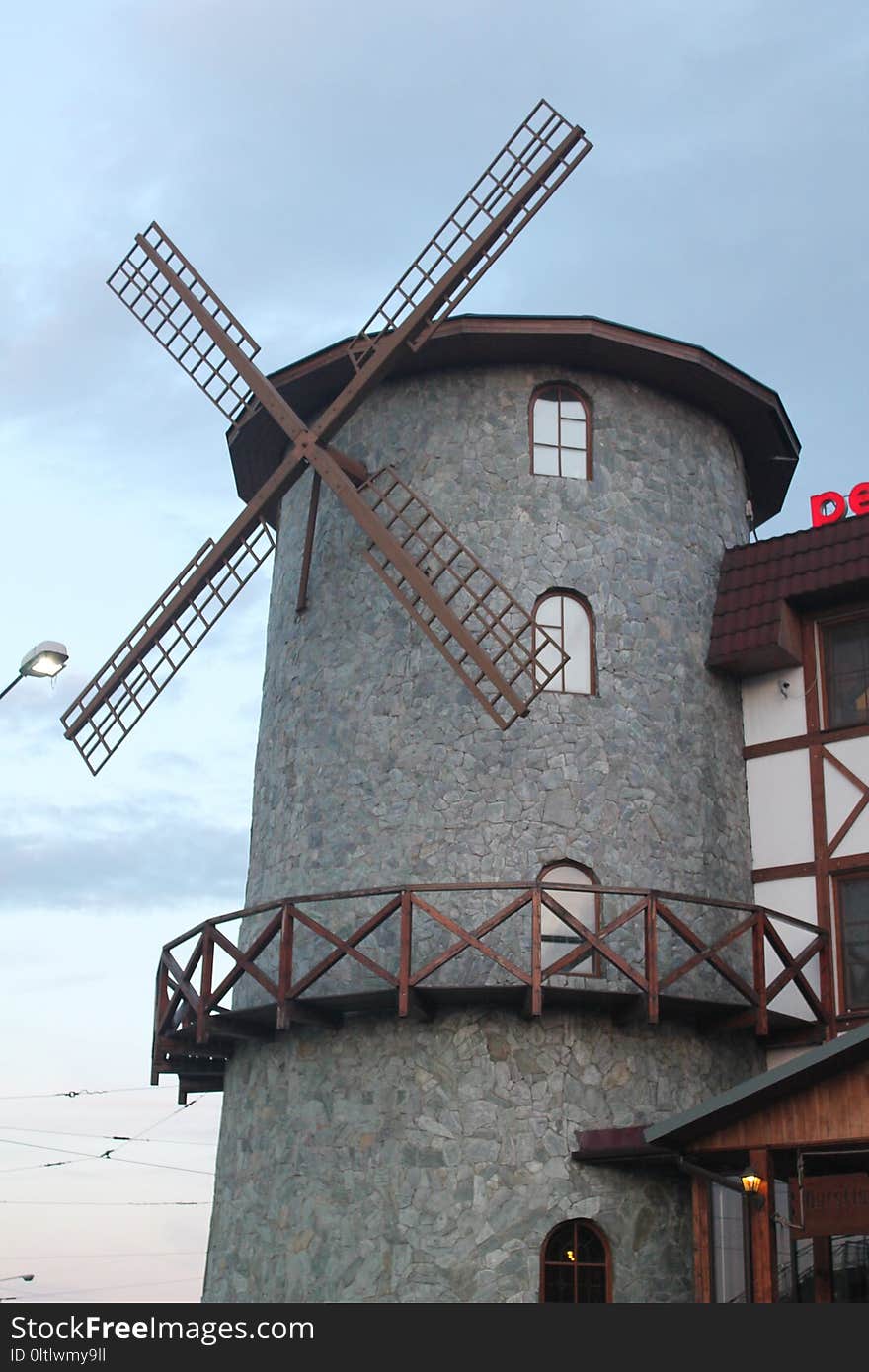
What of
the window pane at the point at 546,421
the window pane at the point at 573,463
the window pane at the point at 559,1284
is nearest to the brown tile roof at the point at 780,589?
the window pane at the point at 573,463

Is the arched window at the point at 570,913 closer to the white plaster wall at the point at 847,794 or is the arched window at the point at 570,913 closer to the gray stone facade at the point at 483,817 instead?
the gray stone facade at the point at 483,817

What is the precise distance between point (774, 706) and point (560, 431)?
4.62 meters

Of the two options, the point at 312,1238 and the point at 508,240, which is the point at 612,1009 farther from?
the point at 508,240

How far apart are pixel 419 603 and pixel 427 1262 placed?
7.92 meters

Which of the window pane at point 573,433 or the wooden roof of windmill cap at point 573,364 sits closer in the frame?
the wooden roof of windmill cap at point 573,364

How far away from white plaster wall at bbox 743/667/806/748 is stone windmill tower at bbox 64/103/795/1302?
0.36 metres

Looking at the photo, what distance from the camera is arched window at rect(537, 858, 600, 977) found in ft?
65.6

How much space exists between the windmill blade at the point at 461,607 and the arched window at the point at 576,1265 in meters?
5.73

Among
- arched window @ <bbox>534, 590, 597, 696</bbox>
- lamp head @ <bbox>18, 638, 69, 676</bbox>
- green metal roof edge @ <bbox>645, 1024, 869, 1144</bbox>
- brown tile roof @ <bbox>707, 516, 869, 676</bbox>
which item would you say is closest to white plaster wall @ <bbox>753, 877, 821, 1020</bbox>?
brown tile roof @ <bbox>707, 516, 869, 676</bbox>

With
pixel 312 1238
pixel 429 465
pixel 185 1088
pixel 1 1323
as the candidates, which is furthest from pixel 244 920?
pixel 1 1323

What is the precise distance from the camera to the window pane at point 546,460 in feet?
74.0

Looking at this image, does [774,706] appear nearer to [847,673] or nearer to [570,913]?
[847,673]

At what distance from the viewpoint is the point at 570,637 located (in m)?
21.8

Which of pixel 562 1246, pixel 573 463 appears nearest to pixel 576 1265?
pixel 562 1246
